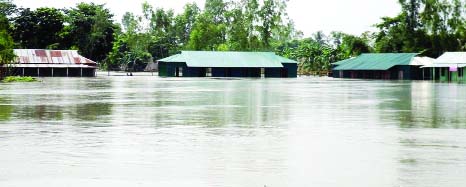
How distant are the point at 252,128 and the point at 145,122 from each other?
3.33 m

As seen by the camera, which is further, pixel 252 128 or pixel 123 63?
pixel 123 63

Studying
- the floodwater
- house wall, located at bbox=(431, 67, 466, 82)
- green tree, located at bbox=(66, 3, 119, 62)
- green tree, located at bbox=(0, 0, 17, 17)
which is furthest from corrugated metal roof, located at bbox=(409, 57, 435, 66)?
the floodwater

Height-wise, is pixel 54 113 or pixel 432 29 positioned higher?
pixel 432 29

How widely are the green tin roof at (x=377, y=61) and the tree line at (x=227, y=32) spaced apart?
17.0ft

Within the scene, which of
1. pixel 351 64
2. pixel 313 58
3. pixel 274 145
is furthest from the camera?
pixel 313 58

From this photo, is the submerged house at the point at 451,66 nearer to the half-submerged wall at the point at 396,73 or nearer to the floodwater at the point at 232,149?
the half-submerged wall at the point at 396,73

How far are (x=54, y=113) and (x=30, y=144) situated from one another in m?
9.35

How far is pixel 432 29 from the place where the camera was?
108 meters

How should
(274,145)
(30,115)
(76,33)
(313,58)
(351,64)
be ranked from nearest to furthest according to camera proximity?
(274,145), (30,115), (351,64), (76,33), (313,58)

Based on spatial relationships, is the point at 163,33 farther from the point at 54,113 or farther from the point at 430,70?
the point at 54,113

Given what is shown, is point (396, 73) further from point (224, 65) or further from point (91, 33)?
point (91, 33)

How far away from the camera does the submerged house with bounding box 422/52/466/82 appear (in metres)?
84.2

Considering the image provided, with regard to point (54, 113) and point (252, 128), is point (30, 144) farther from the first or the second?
point (54, 113)

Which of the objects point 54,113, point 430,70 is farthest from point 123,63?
point 54,113
